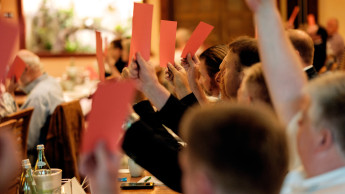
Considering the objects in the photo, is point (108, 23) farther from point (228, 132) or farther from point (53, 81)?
point (228, 132)

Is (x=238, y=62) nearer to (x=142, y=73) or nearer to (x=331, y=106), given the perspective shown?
(x=142, y=73)

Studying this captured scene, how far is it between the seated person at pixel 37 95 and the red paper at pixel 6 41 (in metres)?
3.17

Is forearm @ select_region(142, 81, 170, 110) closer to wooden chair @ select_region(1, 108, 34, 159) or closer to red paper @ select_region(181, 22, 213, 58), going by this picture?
red paper @ select_region(181, 22, 213, 58)

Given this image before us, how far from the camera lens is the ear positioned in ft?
3.79

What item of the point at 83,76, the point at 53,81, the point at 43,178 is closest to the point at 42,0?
the point at 83,76

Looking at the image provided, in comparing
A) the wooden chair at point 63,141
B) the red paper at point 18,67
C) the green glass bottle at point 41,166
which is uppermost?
the red paper at point 18,67

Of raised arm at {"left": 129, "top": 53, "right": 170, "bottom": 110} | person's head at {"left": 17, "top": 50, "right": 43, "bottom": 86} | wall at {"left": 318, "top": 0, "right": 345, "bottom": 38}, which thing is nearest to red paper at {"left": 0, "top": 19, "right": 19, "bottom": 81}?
raised arm at {"left": 129, "top": 53, "right": 170, "bottom": 110}

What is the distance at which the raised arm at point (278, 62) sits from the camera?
130 centimetres

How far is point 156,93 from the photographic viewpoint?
1479 mm

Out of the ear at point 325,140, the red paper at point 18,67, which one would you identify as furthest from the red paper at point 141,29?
the red paper at point 18,67

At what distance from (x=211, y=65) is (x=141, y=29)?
3.86ft

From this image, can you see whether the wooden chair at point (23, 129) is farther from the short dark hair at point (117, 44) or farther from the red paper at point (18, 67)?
the short dark hair at point (117, 44)

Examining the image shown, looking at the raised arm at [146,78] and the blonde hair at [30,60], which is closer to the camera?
the raised arm at [146,78]

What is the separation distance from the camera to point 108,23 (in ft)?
28.5
